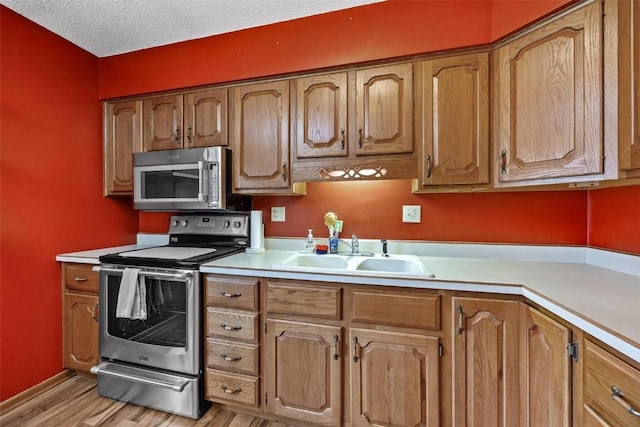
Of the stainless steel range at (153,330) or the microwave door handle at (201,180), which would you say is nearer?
the stainless steel range at (153,330)

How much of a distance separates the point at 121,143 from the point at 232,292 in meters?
1.60

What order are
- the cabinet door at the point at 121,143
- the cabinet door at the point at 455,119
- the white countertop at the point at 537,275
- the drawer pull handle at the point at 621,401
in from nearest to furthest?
the drawer pull handle at the point at 621,401 < the white countertop at the point at 537,275 < the cabinet door at the point at 455,119 < the cabinet door at the point at 121,143

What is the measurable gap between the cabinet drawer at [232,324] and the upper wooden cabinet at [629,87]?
1.75 meters

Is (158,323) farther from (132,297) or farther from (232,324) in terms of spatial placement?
(232,324)

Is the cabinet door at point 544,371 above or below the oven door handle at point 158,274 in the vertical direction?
below

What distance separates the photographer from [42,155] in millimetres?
1931

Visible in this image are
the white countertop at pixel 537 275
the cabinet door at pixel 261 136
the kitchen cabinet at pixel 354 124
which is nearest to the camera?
the white countertop at pixel 537 275

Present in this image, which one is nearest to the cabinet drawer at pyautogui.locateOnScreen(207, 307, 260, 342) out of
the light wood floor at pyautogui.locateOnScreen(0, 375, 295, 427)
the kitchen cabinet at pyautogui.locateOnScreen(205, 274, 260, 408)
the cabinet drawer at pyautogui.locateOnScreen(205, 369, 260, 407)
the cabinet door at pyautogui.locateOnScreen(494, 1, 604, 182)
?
the kitchen cabinet at pyautogui.locateOnScreen(205, 274, 260, 408)

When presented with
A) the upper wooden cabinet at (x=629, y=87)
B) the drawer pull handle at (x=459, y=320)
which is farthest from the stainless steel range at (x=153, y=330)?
the upper wooden cabinet at (x=629, y=87)

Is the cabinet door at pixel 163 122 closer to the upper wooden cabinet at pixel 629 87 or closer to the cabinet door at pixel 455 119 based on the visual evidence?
the cabinet door at pixel 455 119

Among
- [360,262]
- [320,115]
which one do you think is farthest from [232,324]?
[320,115]

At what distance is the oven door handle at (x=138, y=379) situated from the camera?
5.47ft

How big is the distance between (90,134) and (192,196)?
107 cm

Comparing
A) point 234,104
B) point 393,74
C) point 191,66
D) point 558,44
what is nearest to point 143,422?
point 234,104
